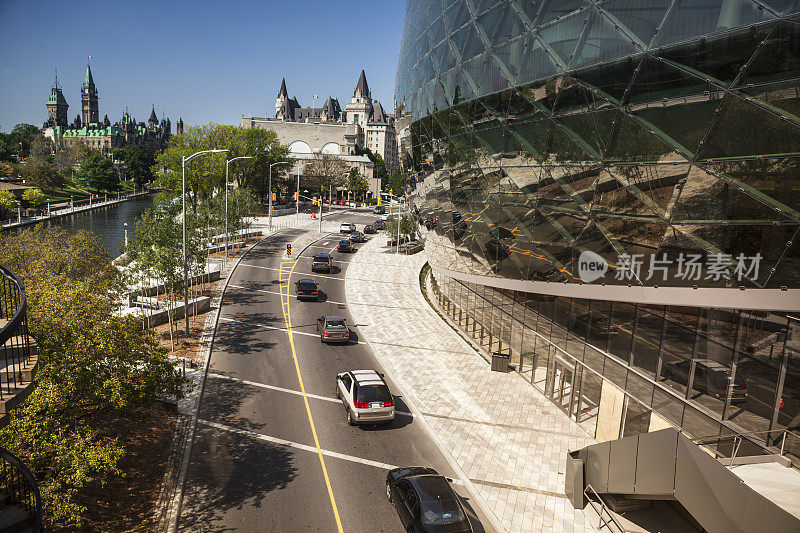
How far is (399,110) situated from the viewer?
4028 centimetres

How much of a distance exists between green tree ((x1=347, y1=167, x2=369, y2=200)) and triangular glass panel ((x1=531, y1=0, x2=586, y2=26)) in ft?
319

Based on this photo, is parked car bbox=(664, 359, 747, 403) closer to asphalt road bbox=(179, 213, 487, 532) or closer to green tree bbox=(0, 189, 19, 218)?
asphalt road bbox=(179, 213, 487, 532)

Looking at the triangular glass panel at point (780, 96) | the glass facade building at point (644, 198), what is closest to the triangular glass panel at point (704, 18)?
the glass facade building at point (644, 198)

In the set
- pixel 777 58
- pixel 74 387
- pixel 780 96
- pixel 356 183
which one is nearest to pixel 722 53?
pixel 777 58

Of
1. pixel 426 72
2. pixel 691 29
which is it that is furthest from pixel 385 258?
pixel 691 29

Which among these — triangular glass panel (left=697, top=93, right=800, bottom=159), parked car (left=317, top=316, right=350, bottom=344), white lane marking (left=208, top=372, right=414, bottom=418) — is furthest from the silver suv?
triangular glass panel (left=697, top=93, right=800, bottom=159)

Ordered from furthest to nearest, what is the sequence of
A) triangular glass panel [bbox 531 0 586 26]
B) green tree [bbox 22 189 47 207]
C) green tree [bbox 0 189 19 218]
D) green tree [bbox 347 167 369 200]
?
green tree [bbox 347 167 369 200] < green tree [bbox 22 189 47 207] < green tree [bbox 0 189 19 218] < triangular glass panel [bbox 531 0 586 26]

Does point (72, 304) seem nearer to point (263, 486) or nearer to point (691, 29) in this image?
point (263, 486)

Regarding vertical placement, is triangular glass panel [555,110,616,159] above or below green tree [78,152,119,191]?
below

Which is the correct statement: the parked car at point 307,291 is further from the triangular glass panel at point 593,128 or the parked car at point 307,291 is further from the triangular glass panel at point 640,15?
the triangular glass panel at point 640,15

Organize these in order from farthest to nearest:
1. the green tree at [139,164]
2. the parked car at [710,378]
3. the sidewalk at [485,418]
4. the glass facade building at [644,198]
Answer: the green tree at [139,164] < the sidewalk at [485,418] < the parked car at [710,378] < the glass facade building at [644,198]

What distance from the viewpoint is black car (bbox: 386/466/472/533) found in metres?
11.1

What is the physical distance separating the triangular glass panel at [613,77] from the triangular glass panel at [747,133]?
2.81 metres

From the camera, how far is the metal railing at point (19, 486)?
7.99 m
